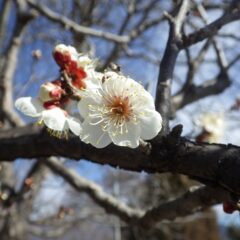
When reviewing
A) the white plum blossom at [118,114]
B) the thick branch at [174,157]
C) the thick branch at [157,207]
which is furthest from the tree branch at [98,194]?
the white plum blossom at [118,114]

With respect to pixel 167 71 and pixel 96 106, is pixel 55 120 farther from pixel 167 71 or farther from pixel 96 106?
pixel 167 71

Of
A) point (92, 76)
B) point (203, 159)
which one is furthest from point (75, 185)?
point (203, 159)

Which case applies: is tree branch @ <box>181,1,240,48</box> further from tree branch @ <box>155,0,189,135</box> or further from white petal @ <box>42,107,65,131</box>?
white petal @ <box>42,107,65,131</box>

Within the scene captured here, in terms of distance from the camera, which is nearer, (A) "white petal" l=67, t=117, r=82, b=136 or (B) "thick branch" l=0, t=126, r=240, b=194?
(B) "thick branch" l=0, t=126, r=240, b=194

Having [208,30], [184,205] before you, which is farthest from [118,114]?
[184,205]

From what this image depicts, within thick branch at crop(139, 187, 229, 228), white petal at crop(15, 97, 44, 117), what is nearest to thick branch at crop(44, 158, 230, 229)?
thick branch at crop(139, 187, 229, 228)

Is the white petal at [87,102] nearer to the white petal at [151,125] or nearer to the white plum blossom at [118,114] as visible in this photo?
the white plum blossom at [118,114]

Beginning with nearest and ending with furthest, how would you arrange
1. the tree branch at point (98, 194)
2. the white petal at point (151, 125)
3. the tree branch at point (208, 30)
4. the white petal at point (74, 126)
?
1. the white petal at point (151, 125)
2. the white petal at point (74, 126)
3. the tree branch at point (208, 30)
4. the tree branch at point (98, 194)
